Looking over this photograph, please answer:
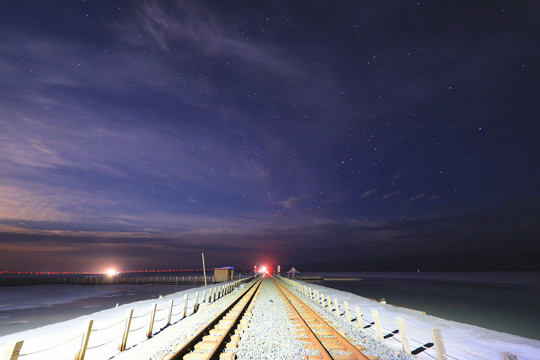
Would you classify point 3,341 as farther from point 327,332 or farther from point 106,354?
point 327,332

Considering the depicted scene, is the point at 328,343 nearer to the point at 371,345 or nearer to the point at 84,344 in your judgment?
the point at 371,345

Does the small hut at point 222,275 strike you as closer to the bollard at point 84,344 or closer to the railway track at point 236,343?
the railway track at point 236,343

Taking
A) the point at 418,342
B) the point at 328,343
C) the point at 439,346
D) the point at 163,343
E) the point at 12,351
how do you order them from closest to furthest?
the point at 12,351
the point at 439,346
the point at 328,343
the point at 163,343
the point at 418,342

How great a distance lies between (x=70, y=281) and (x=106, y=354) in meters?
108

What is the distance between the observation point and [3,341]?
1329 centimetres

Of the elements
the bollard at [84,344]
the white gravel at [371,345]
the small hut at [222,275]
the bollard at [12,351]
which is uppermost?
the bollard at [12,351]

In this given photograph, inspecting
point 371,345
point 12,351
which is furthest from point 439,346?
point 12,351

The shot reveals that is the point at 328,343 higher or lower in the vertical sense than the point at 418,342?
higher

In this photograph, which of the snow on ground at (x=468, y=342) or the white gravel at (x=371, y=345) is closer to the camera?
the white gravel at (x=371, y=345)

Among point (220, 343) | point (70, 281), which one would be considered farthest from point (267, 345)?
point (70, 281)

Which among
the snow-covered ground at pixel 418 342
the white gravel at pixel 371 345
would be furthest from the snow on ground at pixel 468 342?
the white gravel at pixel 371 345

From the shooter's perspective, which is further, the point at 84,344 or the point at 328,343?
the point at 328,343

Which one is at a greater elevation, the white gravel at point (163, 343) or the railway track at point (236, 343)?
the railway track at point (236, 343)

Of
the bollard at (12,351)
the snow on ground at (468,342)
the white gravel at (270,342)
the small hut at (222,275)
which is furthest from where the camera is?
the small hut at (222,275)
